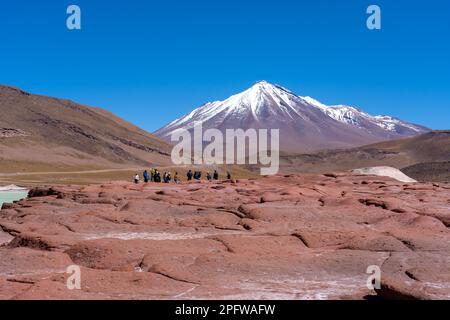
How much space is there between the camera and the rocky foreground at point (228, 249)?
934cm

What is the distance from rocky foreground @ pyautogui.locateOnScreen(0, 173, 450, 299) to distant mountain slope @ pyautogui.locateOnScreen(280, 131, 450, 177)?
142 metres

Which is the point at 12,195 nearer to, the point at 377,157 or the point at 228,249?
the point at 228,249

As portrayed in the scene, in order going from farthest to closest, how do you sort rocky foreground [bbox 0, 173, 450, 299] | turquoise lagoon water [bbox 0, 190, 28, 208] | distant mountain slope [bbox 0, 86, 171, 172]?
distant mountain slope [bbox 0, 86, 171, 172] → turquoise lagoon water [bbox 0, 190, 28, 208] → rocky foreground [bbox 0, 173, 450, 299]

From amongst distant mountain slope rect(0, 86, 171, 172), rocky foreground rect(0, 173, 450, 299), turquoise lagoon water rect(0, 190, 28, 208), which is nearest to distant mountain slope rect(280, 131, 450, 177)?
distant mountain slope rect(0, 86, 171, 172)

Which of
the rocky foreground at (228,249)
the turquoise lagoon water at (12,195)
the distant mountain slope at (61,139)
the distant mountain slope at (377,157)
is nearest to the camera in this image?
the rocky foreground at (228,249)

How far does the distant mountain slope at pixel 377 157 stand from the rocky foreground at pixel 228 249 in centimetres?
14210

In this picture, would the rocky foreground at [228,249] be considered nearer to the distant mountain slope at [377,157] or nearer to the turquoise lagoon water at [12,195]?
the turquoise lagoon water at [12,195]

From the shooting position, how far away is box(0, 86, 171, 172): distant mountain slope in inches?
4109

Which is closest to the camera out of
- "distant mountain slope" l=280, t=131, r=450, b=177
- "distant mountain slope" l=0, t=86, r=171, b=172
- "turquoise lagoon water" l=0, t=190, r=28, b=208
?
"turquoise lagoon water" l=0, t=190, r=28, b=208

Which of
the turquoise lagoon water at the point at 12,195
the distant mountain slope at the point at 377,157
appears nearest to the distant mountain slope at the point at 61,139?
the turquoise lagoon water at the point at 12,195

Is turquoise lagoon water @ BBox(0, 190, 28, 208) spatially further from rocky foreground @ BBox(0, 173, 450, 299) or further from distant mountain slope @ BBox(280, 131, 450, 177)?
distant mountain slope @ BBox(280, 131, 450, 177)

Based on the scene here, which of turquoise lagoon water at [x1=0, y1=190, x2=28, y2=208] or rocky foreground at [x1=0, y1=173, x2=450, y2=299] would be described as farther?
turquoise lagoon water at [x1=0, y1=190, x2=28, y2=208]
